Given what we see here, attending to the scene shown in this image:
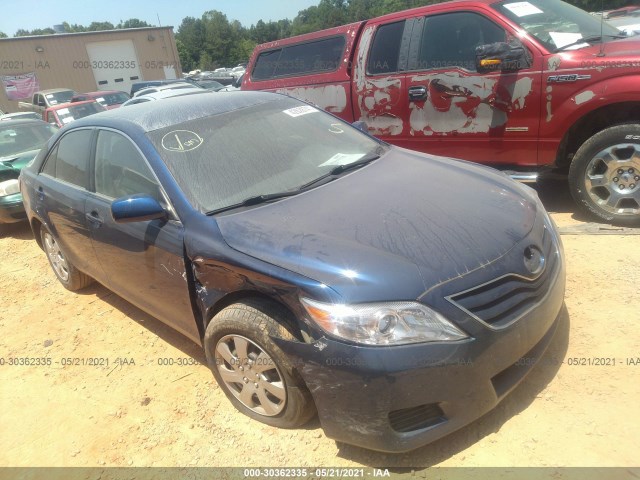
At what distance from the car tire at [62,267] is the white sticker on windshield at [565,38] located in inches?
182

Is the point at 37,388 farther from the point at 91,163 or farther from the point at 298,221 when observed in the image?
the point at 298,221

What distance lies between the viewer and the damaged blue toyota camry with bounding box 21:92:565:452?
77.5 inches

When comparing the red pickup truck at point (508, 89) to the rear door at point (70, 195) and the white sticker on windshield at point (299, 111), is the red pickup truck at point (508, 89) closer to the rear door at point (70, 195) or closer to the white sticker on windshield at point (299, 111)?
the white sticker on windshield at point (299, 111)

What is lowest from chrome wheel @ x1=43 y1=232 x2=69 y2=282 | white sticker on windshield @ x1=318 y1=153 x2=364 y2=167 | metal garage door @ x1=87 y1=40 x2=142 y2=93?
chrome wheel @ x1=43 y1=232 x2=69 y2=282

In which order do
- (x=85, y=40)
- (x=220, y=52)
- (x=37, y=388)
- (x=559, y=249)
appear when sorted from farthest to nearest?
(x=220, y=52) < (x=85, y=40) < (x=37, y=388) < (x=559, y=249)

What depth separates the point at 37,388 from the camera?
3191 millimetres

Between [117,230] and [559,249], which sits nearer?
[559,249]

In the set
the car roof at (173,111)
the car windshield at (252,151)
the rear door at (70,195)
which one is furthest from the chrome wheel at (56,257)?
the car windshield at (252,151)

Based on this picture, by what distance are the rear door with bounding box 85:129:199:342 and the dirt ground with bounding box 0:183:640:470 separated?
450 mm

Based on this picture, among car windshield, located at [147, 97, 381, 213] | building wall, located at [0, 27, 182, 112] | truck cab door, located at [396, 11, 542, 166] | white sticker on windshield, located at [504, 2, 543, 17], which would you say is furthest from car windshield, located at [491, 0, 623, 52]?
building wall, located at [0, 27, 182, 112]

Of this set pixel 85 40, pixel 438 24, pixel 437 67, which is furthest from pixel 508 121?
pixel 85 40

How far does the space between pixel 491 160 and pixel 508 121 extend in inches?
16.2

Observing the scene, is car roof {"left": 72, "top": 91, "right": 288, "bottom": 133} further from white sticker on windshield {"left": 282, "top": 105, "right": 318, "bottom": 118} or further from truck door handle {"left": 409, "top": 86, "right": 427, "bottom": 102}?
truck door handle {"left": 409, "top": 86, "right": 427, "bottom": 102}

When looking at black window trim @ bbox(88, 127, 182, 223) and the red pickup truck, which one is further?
the red pickup truck
